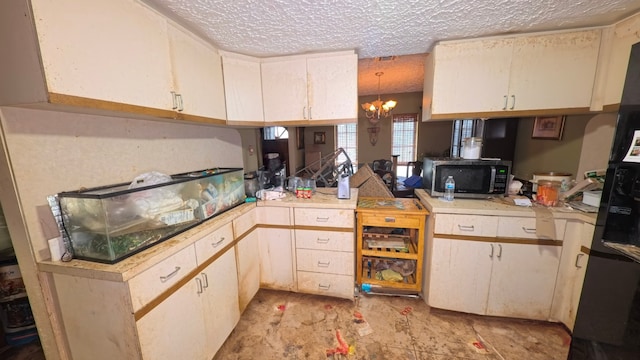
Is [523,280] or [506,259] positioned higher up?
[506,259]

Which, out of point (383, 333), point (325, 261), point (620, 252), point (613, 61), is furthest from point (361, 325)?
point (613, 61)

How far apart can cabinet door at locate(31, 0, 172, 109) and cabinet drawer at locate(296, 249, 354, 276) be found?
1.49 meters

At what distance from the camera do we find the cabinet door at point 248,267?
1.69 meters

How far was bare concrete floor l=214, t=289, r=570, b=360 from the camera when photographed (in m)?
1.47

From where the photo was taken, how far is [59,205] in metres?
1.00

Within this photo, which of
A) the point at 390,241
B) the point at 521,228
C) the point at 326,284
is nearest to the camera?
the point at 521,228

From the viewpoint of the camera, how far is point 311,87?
1.91 meters

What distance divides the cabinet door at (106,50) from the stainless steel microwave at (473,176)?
205 centimetres

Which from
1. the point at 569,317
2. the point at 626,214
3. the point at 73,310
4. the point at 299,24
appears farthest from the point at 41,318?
the point at 569,317

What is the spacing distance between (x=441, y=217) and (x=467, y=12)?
4.45 feet

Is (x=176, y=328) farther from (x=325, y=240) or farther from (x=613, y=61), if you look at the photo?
(x=613, y=61)

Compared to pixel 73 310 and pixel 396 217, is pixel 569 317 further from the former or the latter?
pixel 73 310

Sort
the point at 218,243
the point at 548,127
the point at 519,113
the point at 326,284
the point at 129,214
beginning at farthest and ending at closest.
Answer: the point at 548,127 → the point at 326,284 → the point at 519,113 → the point at 218,243 → the point at 129,214

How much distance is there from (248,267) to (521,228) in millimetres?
2097
